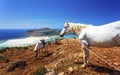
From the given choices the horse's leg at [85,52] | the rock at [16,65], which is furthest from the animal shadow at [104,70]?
the rock at [16,65]

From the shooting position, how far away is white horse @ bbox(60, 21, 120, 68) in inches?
348

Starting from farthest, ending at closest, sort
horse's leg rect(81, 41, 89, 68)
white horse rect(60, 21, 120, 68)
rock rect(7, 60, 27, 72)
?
rock rect(7, 60, 27, 72) → horse's leg rect(81, 41, 89, 68) → white horse rect(60, 21, 120, 68)

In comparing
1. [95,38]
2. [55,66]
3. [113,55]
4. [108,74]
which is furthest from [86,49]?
[113,55]

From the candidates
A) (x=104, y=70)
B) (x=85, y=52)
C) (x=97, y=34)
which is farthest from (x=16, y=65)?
(x=97, y=34)

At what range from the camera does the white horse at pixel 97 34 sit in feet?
29.0

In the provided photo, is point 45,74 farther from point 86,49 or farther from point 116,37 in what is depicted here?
point 116,37

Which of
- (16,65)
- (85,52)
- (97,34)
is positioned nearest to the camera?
(97,34)

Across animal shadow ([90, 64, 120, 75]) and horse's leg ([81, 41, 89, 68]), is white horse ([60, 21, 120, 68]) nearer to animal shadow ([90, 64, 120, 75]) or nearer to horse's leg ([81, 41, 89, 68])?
horse's leg ([81, 41, 89, 68])

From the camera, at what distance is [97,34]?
9289mm

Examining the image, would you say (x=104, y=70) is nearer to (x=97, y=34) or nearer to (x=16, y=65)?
(x=97, y=34)

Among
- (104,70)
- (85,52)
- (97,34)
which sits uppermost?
(97,34)

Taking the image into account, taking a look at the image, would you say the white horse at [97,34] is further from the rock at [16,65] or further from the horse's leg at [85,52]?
the rock at [16,65]

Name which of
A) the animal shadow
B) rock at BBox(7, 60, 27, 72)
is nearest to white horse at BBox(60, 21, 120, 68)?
the animal shadow

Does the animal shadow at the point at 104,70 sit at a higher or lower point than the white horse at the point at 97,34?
lower
